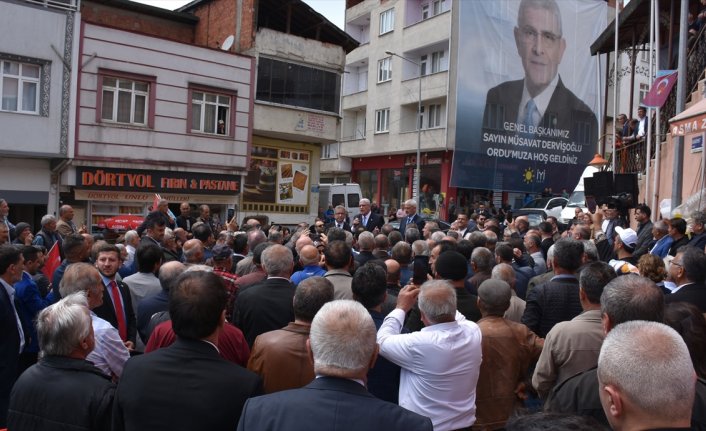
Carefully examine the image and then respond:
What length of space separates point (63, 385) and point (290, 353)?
4.01 ft

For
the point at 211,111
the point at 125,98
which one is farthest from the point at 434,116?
the point at 125,98

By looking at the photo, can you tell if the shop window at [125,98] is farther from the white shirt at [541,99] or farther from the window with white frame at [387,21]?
the white shirt at [541,99]

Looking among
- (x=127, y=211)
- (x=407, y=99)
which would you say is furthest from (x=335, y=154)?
(x=127, y=211)

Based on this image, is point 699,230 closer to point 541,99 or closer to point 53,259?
point 53,259

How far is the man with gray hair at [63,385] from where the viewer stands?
9.07 ft

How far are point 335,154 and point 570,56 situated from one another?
16371 mm

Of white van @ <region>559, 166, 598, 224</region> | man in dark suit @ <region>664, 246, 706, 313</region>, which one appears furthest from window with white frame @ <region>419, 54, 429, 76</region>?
man in dark suit @ <region>664, 246, 706, 313</region>

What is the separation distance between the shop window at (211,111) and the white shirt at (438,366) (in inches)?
665

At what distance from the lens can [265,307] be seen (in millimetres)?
4383

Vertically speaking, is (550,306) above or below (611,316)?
below

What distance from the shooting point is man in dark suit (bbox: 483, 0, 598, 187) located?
34.1m

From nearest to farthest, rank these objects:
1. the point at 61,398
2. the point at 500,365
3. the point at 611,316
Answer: the point at 61,398 → the point at 611,316 → the point at 500,365

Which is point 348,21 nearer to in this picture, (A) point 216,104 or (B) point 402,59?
(B) point 402,59

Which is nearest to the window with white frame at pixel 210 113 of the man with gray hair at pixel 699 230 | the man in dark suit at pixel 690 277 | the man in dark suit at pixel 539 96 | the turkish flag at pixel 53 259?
the turkish flag at pixel 53 259
